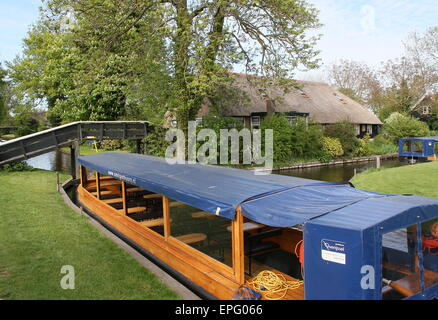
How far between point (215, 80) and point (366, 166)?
16422 millimetres

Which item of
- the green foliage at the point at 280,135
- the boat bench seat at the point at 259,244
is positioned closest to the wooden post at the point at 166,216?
the boat bench seat at the point at 259,244

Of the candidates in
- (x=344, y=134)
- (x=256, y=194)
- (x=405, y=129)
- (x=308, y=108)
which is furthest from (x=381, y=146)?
(x=256, y=194)

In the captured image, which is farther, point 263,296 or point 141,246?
point 141,246

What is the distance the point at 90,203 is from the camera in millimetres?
11680

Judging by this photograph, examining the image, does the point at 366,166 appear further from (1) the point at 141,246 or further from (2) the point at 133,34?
(1) the point at 141,246

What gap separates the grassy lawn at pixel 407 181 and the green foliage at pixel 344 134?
471 inches

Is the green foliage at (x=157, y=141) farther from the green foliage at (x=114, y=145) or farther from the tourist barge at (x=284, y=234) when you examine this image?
the tourist barge at (x=284, y=234)

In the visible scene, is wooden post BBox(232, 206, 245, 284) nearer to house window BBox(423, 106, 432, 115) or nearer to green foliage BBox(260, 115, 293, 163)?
green foliage BBox(260, 115, 293, 163)

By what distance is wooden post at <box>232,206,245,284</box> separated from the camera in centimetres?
514

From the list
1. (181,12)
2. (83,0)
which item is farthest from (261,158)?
(83,0)

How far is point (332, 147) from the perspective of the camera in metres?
28.9

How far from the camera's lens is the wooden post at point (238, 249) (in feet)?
16.9
